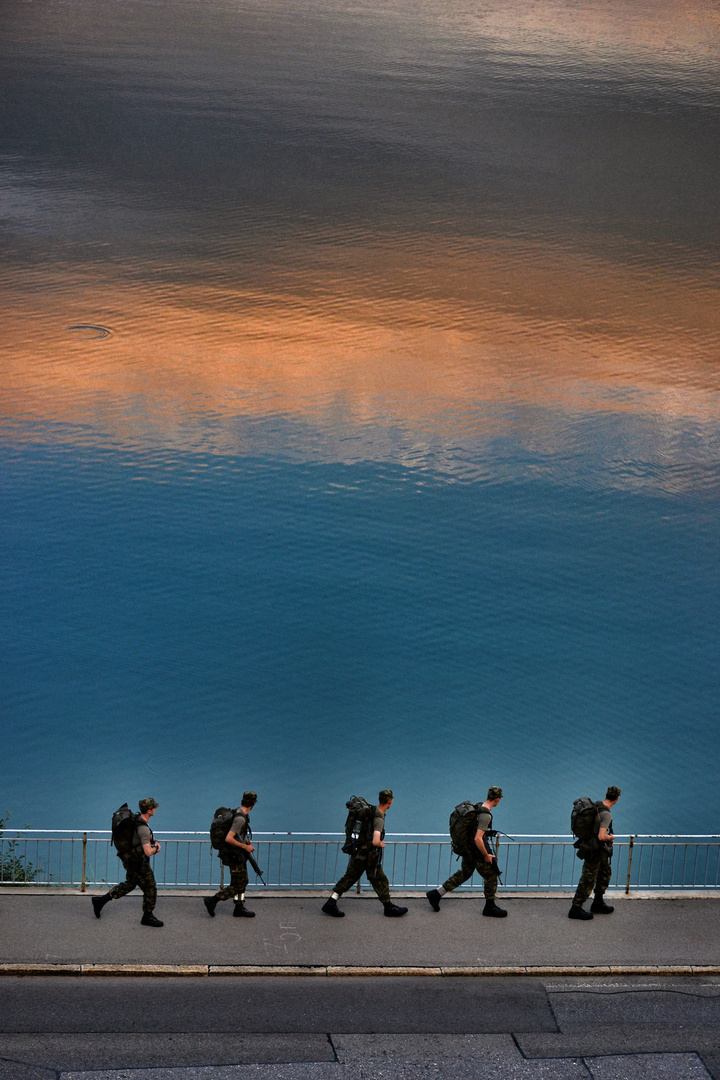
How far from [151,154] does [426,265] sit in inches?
342

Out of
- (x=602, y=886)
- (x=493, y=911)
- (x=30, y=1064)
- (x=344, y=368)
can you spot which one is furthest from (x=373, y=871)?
(x=344, y=368)

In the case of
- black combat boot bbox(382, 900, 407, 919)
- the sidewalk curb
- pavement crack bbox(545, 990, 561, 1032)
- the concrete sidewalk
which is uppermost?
black combat boot bbox(382, 900, 407, 919)

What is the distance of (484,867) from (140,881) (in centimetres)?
335

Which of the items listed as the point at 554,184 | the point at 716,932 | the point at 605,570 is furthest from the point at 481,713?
the point at 554,184

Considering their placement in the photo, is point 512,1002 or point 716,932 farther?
point 716,932

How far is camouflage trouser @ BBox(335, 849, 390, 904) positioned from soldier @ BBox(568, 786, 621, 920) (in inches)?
75.1

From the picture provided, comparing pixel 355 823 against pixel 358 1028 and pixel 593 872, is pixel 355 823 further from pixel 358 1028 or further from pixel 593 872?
pixel 593 872

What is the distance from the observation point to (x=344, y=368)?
101 ft

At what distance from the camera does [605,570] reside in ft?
87.8

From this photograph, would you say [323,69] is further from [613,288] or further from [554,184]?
[613,288]

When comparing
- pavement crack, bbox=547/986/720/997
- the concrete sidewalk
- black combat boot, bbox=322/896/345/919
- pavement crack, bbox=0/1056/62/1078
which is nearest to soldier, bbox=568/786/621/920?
the concrete sidewalk

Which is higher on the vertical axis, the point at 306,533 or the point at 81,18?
the point at 81,18

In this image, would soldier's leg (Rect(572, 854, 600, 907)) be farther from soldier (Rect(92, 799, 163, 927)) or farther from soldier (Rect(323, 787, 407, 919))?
soldier (Rect(92, 799, 163, 927))

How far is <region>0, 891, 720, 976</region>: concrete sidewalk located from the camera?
10.5 m
